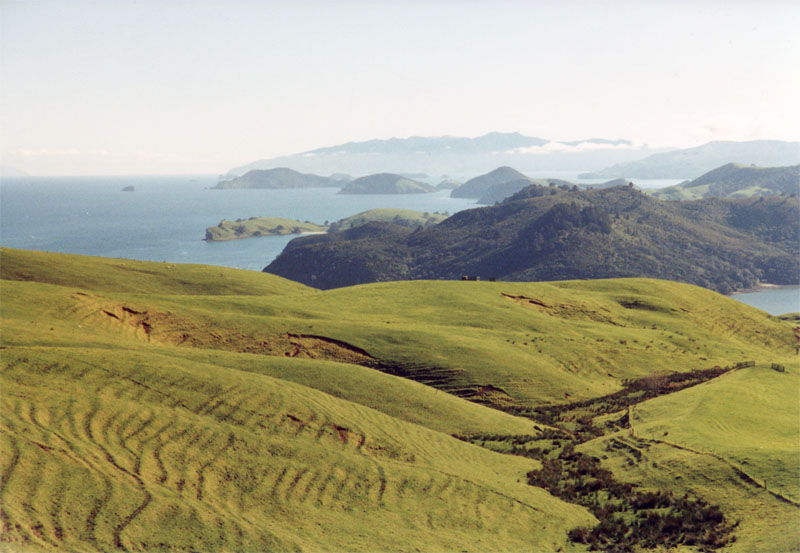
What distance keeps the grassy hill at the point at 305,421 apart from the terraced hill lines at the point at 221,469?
10 centimetres

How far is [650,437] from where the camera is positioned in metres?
37.0

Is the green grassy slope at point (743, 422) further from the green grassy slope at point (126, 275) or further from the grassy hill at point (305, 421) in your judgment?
the green grassy slope at point (126, 275)

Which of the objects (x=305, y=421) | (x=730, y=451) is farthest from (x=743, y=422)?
(x=305, y=421)

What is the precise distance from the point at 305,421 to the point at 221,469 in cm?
753

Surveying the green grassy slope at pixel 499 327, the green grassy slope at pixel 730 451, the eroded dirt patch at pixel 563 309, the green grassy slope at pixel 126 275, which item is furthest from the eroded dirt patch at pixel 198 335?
the eroded dirt patch at pixel 563 309

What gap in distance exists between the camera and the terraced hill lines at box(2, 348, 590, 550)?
21219mm

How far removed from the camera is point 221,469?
2612cm

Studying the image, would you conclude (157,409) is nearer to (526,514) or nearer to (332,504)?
(332,504)

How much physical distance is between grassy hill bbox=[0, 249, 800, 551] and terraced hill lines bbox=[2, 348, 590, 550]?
0.34 ft

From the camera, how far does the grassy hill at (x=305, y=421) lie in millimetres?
22375

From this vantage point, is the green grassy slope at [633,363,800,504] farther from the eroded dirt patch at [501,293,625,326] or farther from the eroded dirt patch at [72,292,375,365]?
the eroded dirt patch at [501,293,625,326]

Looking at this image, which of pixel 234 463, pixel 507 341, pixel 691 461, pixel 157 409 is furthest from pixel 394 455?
pixel 507 341

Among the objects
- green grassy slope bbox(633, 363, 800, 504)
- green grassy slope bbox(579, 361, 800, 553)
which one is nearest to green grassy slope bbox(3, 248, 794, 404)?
green grassy slope bbox(633, 363, 800, 504)

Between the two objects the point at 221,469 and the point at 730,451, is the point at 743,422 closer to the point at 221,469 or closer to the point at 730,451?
the point at 730,451
